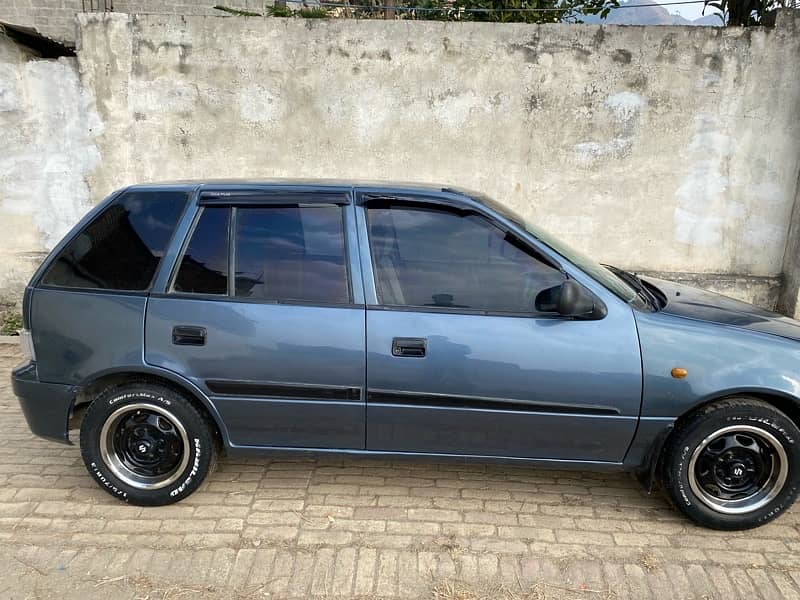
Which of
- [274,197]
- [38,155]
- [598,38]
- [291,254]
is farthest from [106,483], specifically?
[598,38]

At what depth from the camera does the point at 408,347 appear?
2807 mm

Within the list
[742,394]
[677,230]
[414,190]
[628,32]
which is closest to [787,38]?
[628,32]

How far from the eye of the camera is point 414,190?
9.90 feet

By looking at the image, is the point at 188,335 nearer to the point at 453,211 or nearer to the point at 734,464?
the point at 453,211

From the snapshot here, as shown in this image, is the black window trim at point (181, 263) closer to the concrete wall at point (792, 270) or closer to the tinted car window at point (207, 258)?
the tinted car window at point (207, 258)

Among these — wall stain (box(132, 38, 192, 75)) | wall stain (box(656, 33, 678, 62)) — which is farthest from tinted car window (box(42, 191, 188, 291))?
wall stain (box(656, 33, 678, 62))

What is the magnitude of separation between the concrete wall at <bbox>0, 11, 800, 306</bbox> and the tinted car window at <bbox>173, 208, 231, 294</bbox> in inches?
128

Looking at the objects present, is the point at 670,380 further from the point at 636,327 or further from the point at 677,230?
the point at 677,230

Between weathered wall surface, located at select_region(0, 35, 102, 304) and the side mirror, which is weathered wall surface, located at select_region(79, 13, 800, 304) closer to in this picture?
weathered wall surface, located at select_region(0, 35, 102, 304)

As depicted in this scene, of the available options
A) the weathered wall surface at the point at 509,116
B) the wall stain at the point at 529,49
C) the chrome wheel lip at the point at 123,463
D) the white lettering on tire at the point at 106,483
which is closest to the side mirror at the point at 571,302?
the chrome wheel lip at the point at 123,463

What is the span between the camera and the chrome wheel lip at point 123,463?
2979 mm

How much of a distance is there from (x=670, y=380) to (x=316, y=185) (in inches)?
83.3

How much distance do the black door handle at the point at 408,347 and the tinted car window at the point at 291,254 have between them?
1.20 ft

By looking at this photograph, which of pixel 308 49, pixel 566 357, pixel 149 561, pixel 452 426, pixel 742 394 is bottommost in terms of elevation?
pixel 149 561
